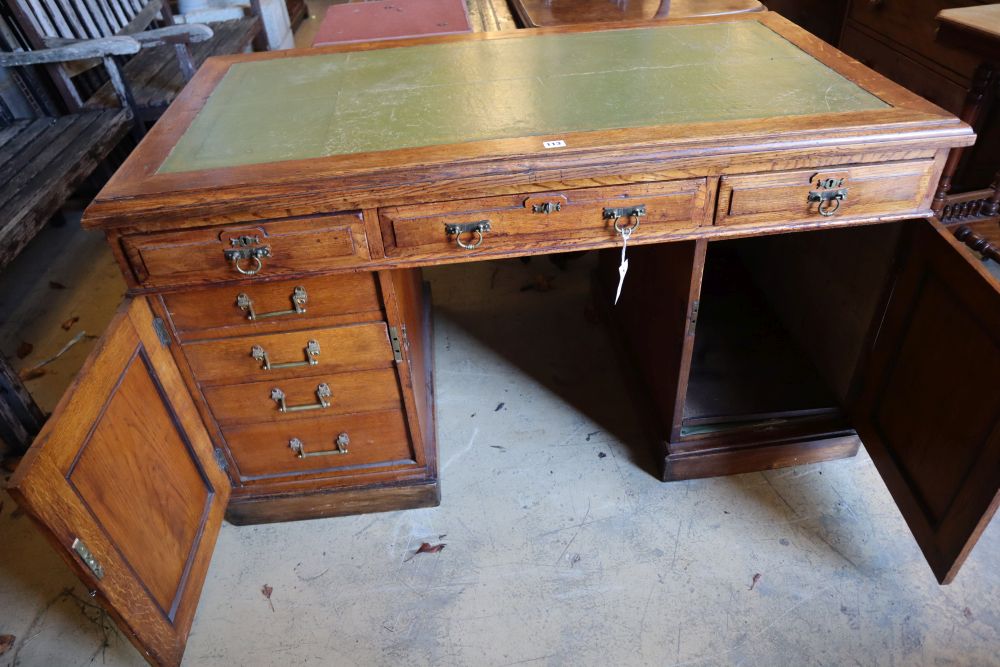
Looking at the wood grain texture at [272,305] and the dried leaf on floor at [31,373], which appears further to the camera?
the dried leaf on floor at [31,373]

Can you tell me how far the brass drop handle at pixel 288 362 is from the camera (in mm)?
1607

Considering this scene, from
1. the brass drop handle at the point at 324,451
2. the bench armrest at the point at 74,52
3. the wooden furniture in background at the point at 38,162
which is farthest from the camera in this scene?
the bench armrest at the point at 74,52

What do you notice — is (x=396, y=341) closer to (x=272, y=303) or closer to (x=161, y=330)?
(x=272, y=303)

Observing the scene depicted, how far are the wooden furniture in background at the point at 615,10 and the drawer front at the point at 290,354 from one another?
1.62 meters

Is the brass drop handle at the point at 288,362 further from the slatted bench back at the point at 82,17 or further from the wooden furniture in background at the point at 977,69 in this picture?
the slatted bench back at the point at 82,17

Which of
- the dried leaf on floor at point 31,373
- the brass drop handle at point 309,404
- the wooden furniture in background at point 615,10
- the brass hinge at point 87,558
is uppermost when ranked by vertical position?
the wooden furniture in background at point 615,10

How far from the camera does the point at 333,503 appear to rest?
1.93m

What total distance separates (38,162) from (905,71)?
357 centimetres

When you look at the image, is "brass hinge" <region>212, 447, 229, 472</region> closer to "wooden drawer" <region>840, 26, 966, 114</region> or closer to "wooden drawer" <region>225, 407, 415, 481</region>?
"wooden drawer" <region>225, 407, 415, 481</region>

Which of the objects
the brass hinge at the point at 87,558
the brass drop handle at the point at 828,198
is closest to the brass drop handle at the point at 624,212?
the brass drop handle at the point at 828,198

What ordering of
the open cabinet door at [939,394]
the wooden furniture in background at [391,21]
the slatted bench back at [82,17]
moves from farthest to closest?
the slatted bench back at [82,17], the wooden furniture in background at [391,21], the open cabinet door at [939,394]

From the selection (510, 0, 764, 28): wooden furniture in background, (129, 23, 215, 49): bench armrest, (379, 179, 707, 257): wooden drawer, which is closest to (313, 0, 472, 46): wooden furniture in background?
(510, 0, 764, 28): wooden furniture in background

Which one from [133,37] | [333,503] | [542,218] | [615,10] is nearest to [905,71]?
[615,10]

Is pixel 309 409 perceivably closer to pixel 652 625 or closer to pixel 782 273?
pixel 652 625
